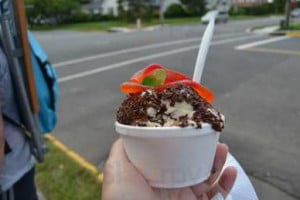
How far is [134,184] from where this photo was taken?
128 centimetres

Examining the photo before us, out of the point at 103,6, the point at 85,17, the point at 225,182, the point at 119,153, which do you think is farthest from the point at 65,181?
the point at 103,6

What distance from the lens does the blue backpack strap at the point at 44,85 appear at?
8.20 feet

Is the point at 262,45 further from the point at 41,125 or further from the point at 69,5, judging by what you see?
the point at 69,5

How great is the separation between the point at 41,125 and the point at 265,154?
2.92 meters

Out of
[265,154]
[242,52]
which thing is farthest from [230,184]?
[242,52]

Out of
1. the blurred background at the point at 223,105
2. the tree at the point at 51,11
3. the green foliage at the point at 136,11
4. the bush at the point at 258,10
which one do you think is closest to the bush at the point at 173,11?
the bush at the point at 258,10

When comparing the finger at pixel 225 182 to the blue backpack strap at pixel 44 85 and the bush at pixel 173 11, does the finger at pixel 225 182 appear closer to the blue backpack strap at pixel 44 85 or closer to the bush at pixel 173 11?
the blue backpack strap at pixel 44 85

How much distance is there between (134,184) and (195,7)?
5086 cm

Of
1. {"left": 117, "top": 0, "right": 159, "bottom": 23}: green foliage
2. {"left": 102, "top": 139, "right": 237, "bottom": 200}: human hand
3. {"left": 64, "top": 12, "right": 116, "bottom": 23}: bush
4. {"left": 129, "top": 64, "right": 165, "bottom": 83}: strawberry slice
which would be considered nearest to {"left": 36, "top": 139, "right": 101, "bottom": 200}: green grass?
{"left": 102, "top": 139, "right": 237, "bottom": 200}: human hand

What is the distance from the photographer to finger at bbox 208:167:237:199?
1.50 m

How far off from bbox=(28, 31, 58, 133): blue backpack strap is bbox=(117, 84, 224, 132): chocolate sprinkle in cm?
138

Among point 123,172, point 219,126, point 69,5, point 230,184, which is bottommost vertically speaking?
point 69,5

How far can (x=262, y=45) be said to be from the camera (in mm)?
15883

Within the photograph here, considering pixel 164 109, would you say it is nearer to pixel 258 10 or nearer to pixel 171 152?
pixel 171 152
